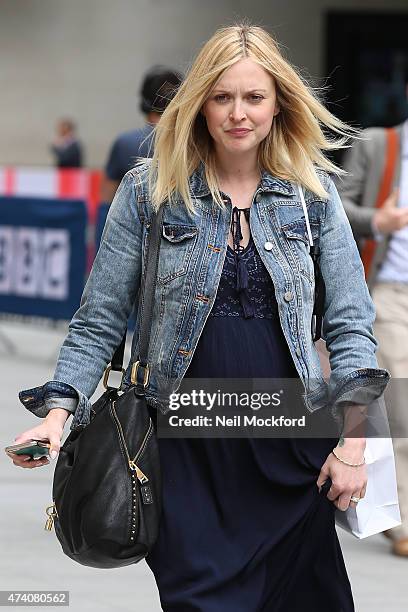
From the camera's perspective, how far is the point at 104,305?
3.35 meters

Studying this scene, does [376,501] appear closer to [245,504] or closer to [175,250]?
[245,504]

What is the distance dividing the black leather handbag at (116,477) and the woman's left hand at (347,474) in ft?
1.29

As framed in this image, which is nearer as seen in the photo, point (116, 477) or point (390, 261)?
point (116, 477)

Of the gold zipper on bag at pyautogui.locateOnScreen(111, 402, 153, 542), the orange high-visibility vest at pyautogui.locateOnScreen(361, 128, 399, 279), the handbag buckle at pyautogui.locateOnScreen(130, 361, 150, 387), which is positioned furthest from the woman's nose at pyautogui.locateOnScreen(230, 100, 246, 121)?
the orange high-visibility vest at pyautogui.locateOnScreen(361, 128, 399, 279)

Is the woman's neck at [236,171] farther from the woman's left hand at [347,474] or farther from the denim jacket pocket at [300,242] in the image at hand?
the woman's left hand at [347,474]

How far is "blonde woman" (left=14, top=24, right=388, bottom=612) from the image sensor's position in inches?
128

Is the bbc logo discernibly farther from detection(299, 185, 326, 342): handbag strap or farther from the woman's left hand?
the woman's left hand

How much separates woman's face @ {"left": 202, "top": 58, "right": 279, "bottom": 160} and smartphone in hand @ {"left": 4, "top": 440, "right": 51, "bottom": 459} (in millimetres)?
795

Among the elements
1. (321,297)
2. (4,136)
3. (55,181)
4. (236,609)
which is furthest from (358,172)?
(4,136)

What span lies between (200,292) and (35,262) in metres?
7.53

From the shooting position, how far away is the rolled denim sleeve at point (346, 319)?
3.25 meters

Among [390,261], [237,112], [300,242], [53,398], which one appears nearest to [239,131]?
[237,112]

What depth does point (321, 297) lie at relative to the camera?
11.1 ft

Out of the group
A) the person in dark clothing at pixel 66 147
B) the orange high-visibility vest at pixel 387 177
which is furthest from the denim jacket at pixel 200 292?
the person in dark clothing at pixel 66 147
